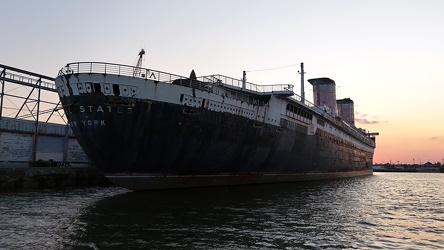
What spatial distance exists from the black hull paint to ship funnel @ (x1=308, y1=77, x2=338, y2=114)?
3662cm

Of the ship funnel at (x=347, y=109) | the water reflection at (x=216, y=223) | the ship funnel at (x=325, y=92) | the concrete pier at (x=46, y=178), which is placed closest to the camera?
the water reflection at (x=216, y=223)

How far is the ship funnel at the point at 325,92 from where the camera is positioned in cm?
6412

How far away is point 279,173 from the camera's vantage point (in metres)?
34.9

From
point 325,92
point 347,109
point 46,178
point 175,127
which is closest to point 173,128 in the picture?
point 175,127

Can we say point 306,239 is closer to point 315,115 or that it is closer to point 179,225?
point 179,225

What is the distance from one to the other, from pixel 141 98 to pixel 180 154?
498cm

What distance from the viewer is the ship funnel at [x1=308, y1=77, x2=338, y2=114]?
64.1 meters

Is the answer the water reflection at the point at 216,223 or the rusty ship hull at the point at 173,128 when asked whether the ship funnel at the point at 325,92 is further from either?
the water reflection at the point at 216,223

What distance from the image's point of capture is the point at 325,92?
64.5 metres

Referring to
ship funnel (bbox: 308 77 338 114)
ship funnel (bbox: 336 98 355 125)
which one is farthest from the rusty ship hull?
ship funnel (bbox: 336 98 355 125)

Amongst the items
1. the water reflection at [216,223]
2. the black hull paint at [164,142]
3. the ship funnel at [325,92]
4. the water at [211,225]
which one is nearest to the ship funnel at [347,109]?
the ship funnel at [325,92]

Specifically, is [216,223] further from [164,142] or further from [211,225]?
[164,142]

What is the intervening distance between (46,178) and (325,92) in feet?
169

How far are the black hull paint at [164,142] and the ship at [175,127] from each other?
0.07 meters
